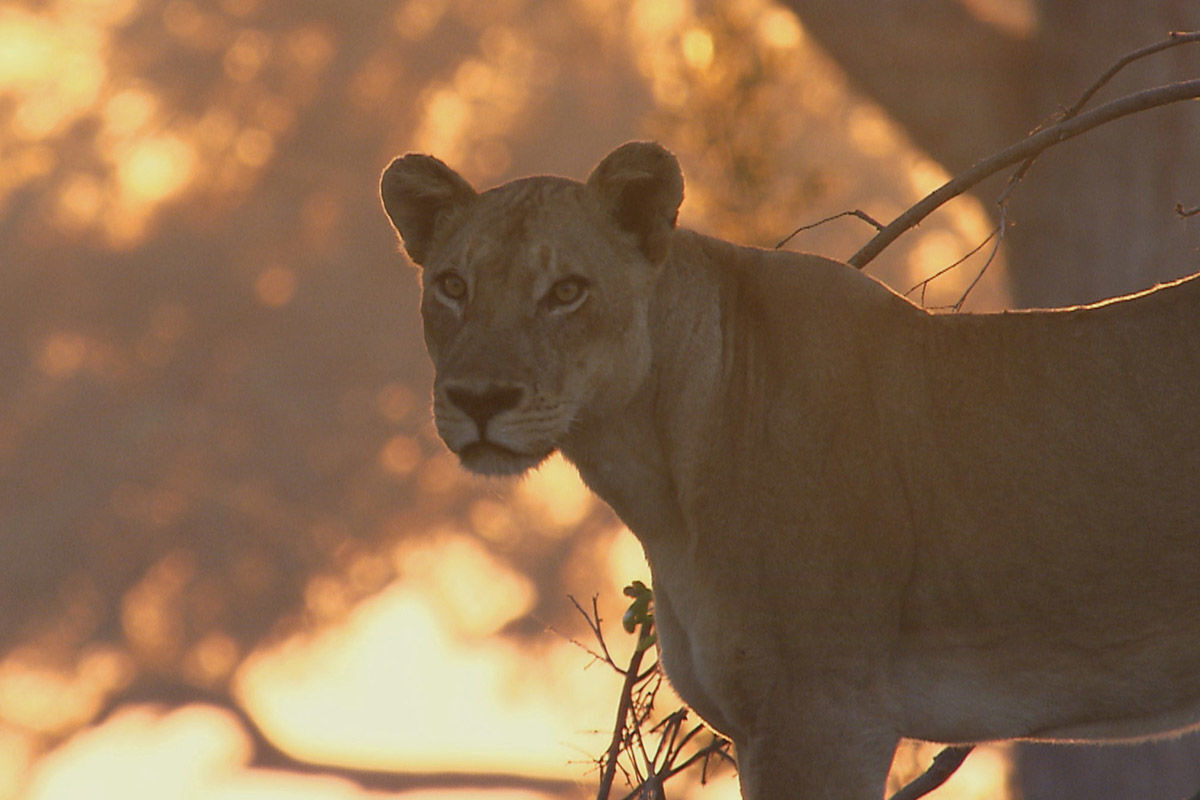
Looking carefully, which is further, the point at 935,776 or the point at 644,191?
the point at 935,776

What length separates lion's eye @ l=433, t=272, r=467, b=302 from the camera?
4324mm

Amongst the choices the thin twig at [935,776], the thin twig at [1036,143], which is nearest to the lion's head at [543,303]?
the thin twig at [1036,143]

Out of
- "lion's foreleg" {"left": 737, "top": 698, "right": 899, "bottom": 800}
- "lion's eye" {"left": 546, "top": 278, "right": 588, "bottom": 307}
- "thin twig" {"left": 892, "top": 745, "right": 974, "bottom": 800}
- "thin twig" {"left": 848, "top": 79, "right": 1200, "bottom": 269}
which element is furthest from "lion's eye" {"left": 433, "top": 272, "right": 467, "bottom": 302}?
"thin twig" {"left": 892, "top": 745, "right": 974, "bottom": 800}

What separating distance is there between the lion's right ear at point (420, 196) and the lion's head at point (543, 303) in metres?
0.09

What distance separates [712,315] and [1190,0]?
946cm

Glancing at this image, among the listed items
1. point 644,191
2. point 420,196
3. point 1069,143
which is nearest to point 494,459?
point 644,191

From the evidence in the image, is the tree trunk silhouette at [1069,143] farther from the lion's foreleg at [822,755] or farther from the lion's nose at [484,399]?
the lion's nose at [484,399]

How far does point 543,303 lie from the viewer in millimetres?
4207

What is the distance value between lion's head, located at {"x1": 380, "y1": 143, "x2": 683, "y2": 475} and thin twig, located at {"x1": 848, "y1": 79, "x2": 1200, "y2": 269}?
686 millimetres

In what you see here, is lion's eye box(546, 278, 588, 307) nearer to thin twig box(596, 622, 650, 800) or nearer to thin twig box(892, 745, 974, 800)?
thin twig box(596, 622, 650, 800)

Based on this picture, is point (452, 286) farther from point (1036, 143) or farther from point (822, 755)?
point (1036, 143)

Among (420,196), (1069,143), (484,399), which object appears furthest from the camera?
(1069,143)

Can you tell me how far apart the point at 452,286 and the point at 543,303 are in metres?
0.28

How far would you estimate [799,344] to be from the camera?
14.3ft
